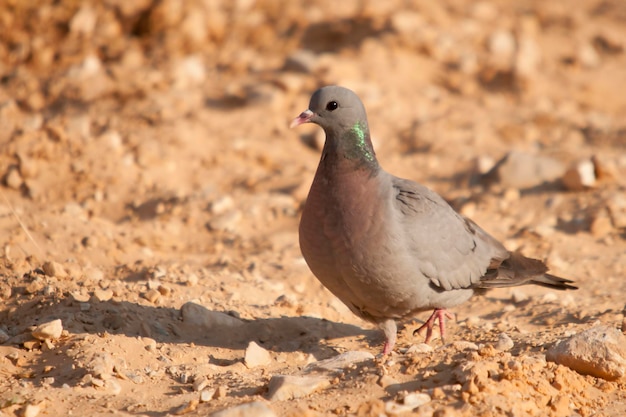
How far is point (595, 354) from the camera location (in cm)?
432

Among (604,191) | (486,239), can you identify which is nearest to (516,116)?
(604,191)

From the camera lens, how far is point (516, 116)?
10.2 m

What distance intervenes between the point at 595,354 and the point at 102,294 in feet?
10.4

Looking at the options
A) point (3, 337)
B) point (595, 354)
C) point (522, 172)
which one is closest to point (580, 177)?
point (522, 172)

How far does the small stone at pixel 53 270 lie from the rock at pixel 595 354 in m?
3.35

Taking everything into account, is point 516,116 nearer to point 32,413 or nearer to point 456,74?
point 456,74

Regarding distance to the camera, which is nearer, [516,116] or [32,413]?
[32,413]

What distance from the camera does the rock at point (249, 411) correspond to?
3812 mm

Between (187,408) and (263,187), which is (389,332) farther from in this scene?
(263,187)

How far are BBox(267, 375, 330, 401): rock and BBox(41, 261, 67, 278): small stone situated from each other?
2.16 meters

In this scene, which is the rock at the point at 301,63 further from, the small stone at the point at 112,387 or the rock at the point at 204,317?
the small stone at the point at 112,387

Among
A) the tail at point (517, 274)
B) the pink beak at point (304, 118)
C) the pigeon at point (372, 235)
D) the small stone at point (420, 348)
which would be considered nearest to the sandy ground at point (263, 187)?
the small stone at point (420, 348)

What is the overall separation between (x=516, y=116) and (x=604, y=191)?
2587 mm

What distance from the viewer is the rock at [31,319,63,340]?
4.92 meters
